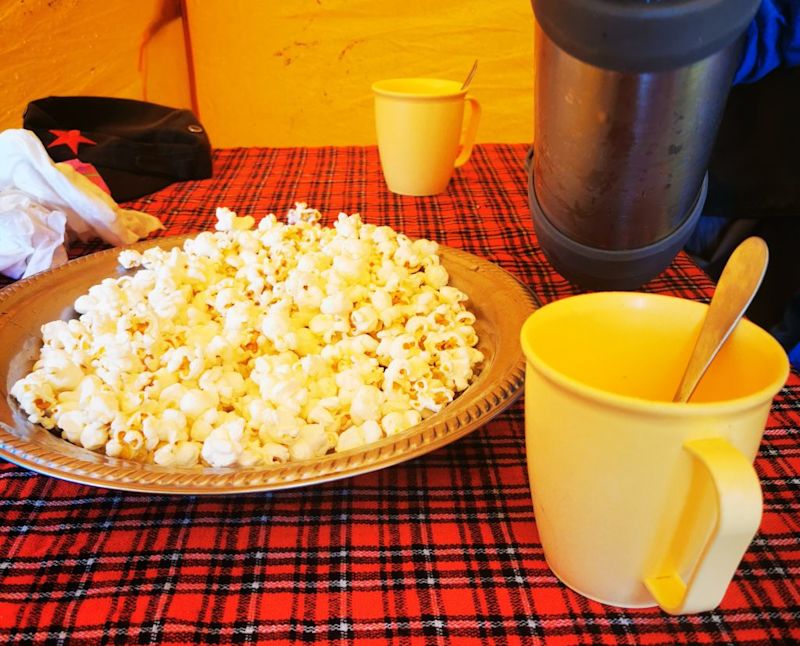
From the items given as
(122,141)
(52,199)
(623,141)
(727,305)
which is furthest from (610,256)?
(122,141)

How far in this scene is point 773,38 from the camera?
68cm

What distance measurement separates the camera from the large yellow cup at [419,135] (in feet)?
2.92

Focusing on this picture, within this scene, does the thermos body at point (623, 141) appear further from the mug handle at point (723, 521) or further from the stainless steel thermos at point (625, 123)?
the mug handle at point (723, 521)

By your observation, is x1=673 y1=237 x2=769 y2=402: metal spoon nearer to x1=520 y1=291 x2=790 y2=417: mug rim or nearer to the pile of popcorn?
x1=520 y1=291 x2=790 y2=417: mug rim

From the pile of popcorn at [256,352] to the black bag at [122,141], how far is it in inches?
15.6

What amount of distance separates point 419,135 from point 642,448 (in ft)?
2.37

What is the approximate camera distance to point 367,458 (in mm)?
354

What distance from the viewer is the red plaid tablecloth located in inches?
12.3

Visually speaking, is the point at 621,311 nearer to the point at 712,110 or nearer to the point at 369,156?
the point at 712,110

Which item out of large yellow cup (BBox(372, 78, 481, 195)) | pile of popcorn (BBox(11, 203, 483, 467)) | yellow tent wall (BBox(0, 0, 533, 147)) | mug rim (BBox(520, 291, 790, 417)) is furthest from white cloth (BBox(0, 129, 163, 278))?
yellow tent wall (BBox(0, 0, 533, 147))

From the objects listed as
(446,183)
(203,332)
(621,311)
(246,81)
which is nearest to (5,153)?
(203,332)

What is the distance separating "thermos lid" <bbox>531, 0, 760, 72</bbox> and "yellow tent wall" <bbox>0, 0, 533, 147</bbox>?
154 cm

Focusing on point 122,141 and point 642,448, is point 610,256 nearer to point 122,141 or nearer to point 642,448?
point 642,448

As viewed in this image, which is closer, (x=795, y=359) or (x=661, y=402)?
(x=661, y=402)
